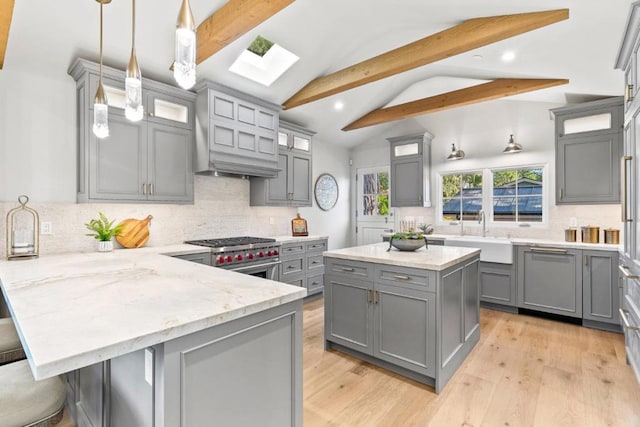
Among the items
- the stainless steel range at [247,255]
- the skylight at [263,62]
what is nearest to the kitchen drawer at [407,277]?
the stainless steel range at [247,255]

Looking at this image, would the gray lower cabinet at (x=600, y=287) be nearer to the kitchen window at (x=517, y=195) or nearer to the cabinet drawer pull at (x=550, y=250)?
the cabinet drawer pull at (x=550, y=250)

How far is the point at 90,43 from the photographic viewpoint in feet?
8.55

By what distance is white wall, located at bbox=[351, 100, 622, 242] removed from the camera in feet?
13.6

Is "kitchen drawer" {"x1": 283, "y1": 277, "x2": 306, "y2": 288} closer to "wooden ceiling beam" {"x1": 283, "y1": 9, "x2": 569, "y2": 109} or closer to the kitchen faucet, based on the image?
"wooden ceiling beam" {"x1": 283, "y1": 9, "x2": 569, "y2": 109}

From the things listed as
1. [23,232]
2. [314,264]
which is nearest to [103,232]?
[23,232]

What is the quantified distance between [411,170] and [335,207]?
5.26 ft

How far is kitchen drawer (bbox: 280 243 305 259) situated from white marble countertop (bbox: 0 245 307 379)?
216 centimetres

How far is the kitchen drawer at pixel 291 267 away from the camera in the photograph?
13.4ft

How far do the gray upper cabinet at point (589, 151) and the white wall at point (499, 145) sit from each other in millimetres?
402

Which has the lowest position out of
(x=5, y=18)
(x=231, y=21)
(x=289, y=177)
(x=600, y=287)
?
(x=600, y=287)

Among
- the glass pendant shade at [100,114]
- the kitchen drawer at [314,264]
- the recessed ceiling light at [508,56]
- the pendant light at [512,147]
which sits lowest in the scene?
the kitchen drawer at [314,264]

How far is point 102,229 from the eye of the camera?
285 centimetres

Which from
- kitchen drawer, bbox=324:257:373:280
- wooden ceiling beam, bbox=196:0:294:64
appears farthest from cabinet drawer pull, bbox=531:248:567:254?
wooden ceiling beam, bbox=196:0:294:64

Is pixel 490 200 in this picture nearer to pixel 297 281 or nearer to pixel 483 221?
pixel 483 221
